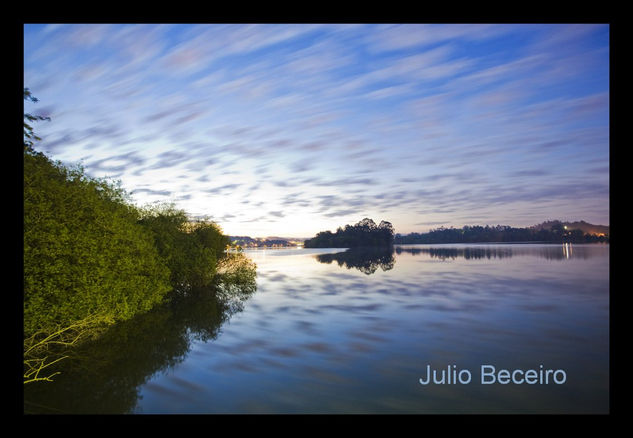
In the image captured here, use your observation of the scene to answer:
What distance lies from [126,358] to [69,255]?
5.03m

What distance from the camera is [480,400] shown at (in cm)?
1184

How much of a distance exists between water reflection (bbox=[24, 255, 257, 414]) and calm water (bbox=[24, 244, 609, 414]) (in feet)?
0.19

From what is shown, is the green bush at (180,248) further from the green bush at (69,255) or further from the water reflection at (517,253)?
the water reflection at (517,253)

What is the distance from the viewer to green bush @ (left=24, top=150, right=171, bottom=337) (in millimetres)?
13406

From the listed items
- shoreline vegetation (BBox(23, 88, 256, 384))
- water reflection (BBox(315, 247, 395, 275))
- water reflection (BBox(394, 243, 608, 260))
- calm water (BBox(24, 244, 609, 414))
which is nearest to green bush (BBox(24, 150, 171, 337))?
shoreline vegetation (BBox(23, 88, 256, 384))

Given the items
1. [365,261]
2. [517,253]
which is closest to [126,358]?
[365,261]

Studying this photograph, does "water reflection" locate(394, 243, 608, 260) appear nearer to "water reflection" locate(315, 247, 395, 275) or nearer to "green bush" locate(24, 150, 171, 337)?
"water reflection" locate(315, 247, 395, 275)

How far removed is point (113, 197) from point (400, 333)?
65.6 ft

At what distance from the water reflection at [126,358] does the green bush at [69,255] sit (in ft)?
5.26

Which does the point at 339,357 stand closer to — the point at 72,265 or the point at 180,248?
the point at 72,265
